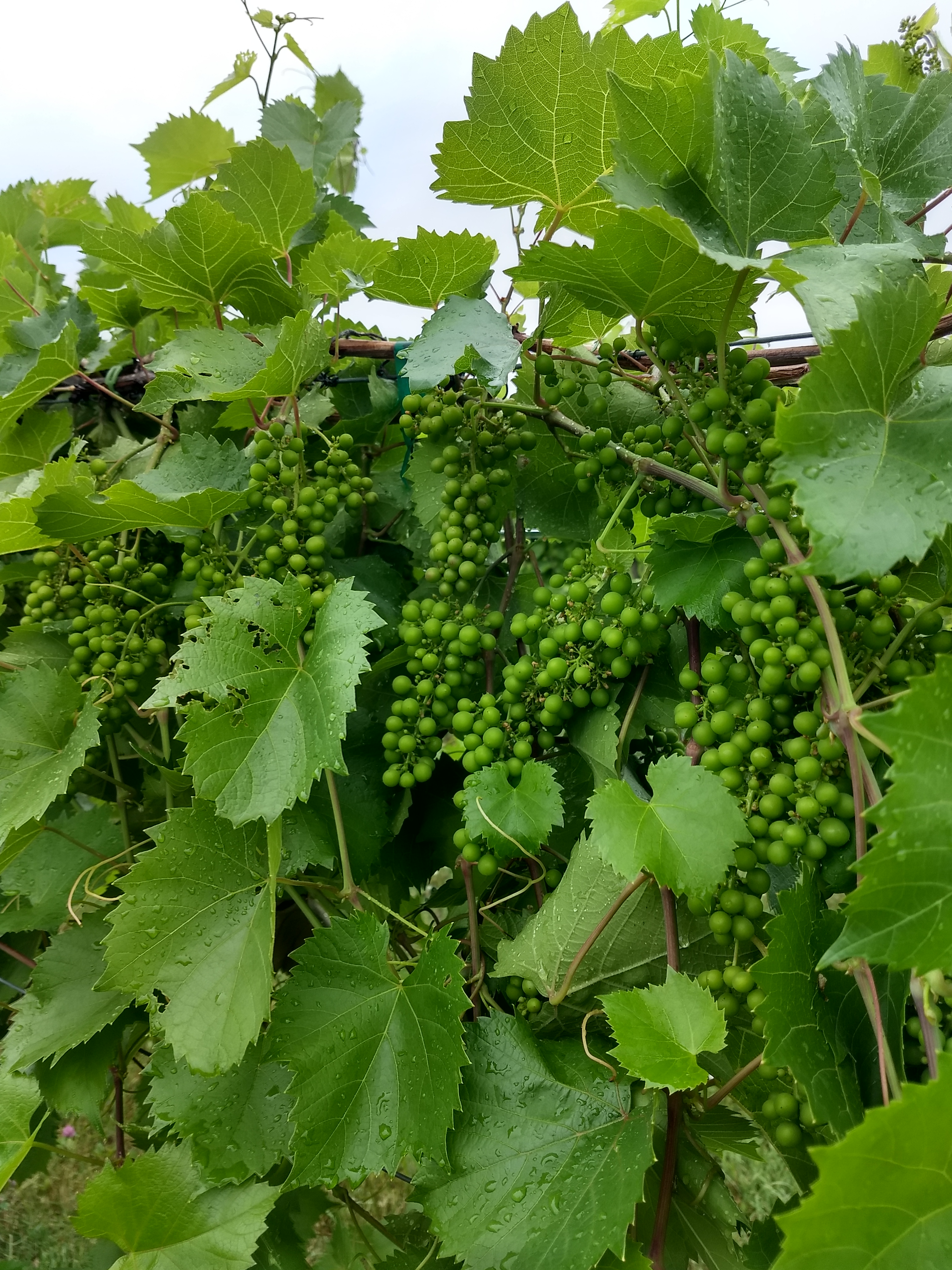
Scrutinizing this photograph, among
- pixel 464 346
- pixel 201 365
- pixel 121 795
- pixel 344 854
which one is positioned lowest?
pixel 121 795

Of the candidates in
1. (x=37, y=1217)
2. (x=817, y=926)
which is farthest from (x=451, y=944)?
(x=37, y=1217)

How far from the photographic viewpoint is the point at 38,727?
1.23m

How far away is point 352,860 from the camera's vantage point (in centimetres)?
117

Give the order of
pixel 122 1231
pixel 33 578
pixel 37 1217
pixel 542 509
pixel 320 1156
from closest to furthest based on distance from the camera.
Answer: pixel 320 1156, pixel 122 1231, pixel 542 509, pixel 33 578, pixel 37 1217

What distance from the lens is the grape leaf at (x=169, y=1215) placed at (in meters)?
1.06

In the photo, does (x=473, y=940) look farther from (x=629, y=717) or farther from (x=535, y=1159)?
(x=629, y=717)

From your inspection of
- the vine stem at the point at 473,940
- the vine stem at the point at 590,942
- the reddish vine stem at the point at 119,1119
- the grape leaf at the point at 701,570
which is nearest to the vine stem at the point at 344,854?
the vine stem at the point at 473,940

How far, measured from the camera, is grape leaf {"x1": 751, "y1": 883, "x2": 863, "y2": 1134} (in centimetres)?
67

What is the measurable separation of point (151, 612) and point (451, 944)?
0.72 meters

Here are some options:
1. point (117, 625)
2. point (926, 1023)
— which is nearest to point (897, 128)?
point (926, 1023)

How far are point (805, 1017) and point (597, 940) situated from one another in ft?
0.99

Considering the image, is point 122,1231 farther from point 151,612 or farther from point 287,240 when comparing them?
point 287,240

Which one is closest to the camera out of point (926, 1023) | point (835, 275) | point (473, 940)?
point (926, 1023)

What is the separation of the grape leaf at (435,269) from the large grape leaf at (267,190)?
295 millimetres
